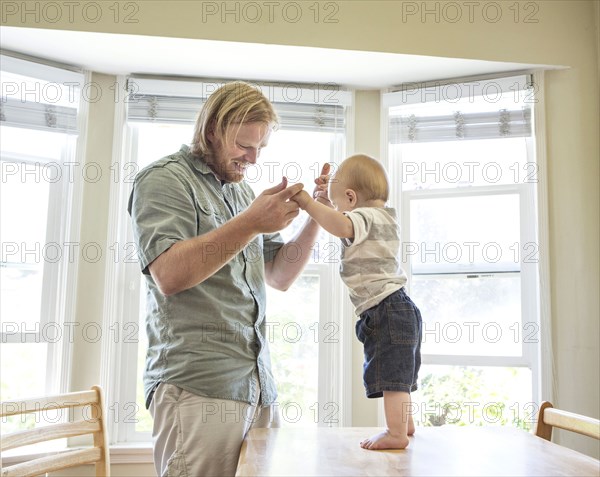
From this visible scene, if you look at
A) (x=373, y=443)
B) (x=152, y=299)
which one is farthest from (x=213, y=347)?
(x=373, y=443)

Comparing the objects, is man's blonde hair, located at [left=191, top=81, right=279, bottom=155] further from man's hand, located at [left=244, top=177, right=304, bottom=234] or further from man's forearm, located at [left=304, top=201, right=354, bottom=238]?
man's forearm, located at [left=304, top=201, right=354, bottom=238]

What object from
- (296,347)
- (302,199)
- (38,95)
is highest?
(38,95)

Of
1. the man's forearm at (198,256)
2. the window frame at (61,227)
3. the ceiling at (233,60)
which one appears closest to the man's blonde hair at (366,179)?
the man's forearm at (198,256)

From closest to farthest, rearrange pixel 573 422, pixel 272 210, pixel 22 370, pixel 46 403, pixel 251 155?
pixel 272 210 < pixel 573 422 < pixel 251 155 < pixel 46 403 < pixel 22 370

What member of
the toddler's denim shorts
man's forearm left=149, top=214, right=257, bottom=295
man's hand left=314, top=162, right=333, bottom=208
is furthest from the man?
the toddler's denim shorts

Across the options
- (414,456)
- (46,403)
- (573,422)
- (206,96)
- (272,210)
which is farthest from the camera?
(206,96)

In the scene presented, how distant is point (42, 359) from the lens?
2656mm

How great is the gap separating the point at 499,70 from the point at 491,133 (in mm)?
290

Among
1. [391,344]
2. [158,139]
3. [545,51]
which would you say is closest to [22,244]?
[158,139]

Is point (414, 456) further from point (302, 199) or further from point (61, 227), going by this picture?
point (61, 227)

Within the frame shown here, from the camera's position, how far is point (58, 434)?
188 centimetres

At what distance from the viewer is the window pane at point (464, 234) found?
2805 mm

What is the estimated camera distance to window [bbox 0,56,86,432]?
2.61 m

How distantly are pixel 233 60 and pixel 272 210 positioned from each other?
4.69ft
